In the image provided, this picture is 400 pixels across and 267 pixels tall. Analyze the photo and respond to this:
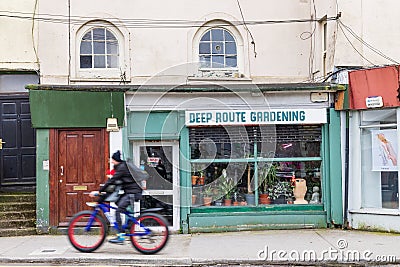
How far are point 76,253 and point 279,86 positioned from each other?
5749 millimetres

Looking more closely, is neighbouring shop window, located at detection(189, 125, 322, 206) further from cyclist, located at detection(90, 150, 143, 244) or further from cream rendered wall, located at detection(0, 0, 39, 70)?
cream rendered wall, located at detection(0, 0, 39, 70)

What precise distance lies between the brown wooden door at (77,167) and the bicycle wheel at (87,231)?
2716 mm

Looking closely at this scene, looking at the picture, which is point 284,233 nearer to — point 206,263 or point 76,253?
point 206,263

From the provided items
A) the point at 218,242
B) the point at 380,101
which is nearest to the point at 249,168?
the point at 218,242

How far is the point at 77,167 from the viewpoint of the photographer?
13.7 meters

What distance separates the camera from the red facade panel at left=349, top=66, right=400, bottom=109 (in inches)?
513

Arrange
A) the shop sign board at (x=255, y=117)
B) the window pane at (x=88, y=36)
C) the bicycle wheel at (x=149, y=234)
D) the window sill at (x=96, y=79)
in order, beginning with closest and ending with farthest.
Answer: the bicycle wheel at (x=149, y=234) → the shop sign board at (x=255, y=117) → the window sill at (x=96, y=79) → the window pane at (x=88, y=36)

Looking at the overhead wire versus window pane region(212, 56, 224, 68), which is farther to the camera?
window pane region(212, 56, 224, 68)

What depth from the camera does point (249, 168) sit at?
45.6ft

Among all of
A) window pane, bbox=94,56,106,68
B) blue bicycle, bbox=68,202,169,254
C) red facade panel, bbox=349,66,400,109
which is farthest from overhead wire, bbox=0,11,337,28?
blue bicycle, bbox=68,202,169,254

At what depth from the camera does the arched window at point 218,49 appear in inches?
594

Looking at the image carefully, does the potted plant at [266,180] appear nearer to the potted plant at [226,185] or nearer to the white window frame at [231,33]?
the potted plant at [226,185]

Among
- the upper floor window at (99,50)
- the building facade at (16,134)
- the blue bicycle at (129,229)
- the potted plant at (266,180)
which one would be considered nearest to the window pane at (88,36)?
the upper floor window at (99,50)

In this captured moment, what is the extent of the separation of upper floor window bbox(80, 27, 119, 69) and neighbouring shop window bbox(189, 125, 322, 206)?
2.89m
